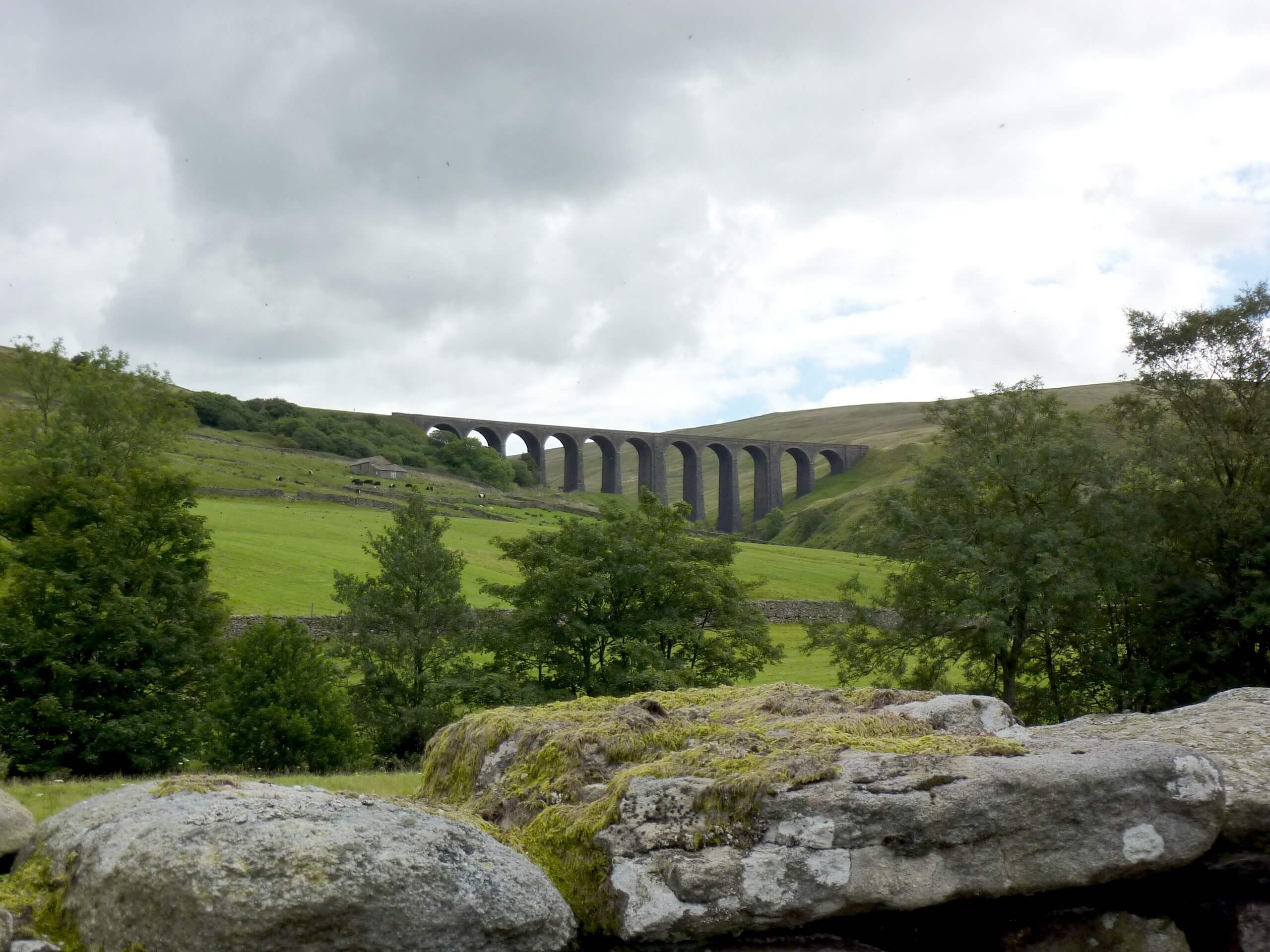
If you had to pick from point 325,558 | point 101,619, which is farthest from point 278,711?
point 325,558

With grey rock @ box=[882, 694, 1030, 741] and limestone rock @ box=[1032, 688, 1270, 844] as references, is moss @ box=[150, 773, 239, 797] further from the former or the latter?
limestone rock @ box=[1032, 688, 1270, 844]

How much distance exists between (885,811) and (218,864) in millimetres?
3770

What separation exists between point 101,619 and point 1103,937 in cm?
2535

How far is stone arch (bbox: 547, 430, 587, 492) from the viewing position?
525 ft

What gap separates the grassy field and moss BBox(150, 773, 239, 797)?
88.7ft

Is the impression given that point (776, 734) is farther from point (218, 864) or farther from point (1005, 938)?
point (218, 864)

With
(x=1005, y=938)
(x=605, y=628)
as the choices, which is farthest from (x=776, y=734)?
(x=605, y=628)

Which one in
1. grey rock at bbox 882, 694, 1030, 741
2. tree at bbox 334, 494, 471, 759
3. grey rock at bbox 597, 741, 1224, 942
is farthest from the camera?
tree at bbox 334, 494, 471, 759

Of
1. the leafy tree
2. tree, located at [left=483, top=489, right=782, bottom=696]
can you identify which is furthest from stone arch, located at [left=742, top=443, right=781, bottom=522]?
tree, located at [left=483, top=489, right=782, bottom=696]

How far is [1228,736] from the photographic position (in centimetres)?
745

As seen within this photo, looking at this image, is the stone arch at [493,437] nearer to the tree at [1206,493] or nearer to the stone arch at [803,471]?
the stone arch at [803,471]

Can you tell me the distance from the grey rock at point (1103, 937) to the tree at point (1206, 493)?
941 inches

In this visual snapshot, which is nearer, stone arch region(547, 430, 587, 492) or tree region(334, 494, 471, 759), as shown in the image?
tree region(334, 494, 471, 759)

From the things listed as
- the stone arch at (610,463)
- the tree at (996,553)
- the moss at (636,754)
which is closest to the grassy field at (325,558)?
the tree at (996,553)
